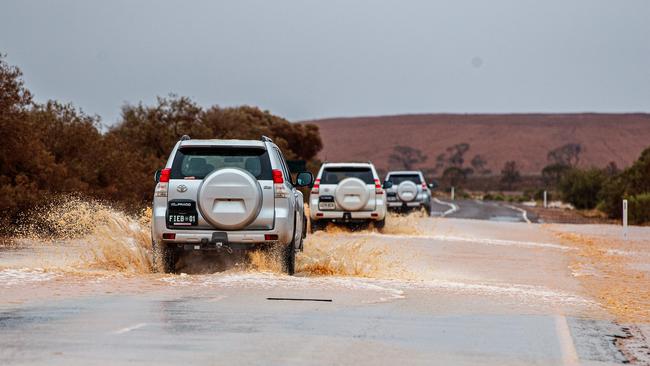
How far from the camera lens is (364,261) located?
54.1ft

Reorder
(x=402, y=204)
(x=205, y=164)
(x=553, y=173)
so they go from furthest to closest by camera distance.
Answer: (x=553, y=173) → (x=402, y=204) → (x=205, y=164)

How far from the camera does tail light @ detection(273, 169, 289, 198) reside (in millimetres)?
13867

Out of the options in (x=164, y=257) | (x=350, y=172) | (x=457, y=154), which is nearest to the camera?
(x=164, y=257)

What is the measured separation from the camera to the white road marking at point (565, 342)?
8.23 m

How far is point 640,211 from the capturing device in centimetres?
4428

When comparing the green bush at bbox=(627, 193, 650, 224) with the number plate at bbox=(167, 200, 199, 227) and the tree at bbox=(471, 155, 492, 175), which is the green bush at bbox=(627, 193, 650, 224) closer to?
the number plate at bbox=(167, 200, 199, 227)

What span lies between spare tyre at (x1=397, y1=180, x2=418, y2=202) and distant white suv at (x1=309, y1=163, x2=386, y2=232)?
9.44 metres

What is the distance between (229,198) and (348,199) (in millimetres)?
12666

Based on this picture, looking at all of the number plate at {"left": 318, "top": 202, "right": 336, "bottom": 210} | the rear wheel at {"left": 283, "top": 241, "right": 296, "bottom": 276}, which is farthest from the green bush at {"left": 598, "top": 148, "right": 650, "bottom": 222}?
the rear wheel at {"left": 283, "top": 241, "right": 296, "bottom": 276}

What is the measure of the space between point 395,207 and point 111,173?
1078cm

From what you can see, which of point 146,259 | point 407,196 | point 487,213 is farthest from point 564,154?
point 146,259

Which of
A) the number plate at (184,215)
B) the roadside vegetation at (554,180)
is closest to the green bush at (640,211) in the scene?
the roadside vegetation at (554,180)

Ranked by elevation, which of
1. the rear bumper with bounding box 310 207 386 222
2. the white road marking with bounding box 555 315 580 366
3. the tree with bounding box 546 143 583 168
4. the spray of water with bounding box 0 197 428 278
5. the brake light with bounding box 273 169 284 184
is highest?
the tree with bounding box 546 143 583 168

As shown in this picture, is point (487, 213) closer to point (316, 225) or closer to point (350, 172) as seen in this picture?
point (350, 172)
